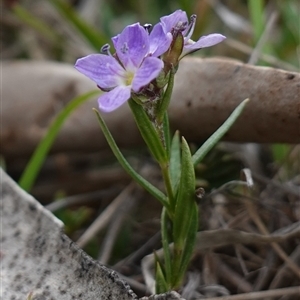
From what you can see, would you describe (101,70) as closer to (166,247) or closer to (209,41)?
(209,41)

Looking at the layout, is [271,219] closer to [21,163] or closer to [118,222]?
[118,222]

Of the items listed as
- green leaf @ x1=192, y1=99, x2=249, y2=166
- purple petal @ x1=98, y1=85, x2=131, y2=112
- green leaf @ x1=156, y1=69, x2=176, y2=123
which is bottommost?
green leaf @ x1=192, y1=99, x2=249, y2=166

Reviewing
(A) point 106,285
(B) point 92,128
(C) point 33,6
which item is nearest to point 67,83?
(B) point 92,128

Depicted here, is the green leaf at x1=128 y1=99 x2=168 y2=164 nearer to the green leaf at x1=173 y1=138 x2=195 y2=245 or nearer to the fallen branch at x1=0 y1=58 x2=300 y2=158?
the green leaf at x1=173 y1=138 x2=195 y2=245

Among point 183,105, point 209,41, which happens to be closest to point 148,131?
point 209,41

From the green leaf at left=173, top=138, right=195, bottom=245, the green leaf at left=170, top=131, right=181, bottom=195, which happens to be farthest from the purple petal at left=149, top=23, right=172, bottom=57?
the green leaf at left=170, top=131, right=181, bottom=195

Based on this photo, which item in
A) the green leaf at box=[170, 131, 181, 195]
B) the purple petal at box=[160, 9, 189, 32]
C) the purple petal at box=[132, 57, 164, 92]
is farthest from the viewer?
the green leaf at box=[170, 131, 181, 195]

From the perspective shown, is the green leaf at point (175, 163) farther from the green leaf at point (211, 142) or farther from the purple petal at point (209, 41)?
the purple petal at point (209, 41)
